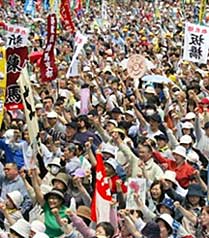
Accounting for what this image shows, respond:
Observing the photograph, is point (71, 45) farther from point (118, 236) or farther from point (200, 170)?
point (118, 236)

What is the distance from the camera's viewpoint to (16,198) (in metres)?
7.52

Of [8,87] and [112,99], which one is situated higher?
[8,87]

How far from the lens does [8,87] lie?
29.9 ft

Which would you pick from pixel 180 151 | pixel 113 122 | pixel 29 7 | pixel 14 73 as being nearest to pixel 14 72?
pixel 14 73

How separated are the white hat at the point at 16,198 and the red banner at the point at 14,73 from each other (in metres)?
1.79

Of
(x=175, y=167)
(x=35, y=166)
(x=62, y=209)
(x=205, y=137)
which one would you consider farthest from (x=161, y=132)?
(x=62, y=209)

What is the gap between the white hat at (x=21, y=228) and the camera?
668 centimetres

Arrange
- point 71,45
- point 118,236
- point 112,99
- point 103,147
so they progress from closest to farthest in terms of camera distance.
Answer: point 118,236 → point 103,147 → point 112,99 → point 71,45

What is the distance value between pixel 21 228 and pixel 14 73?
115 inches

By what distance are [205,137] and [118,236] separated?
9.26ft

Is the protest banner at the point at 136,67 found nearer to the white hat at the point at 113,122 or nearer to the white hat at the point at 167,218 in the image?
the white hat at the point at 113,122

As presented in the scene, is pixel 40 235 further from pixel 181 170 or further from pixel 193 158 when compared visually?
pixel 193 158

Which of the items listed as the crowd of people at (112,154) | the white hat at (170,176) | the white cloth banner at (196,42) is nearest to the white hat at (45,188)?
the crowd of people at (112,154)

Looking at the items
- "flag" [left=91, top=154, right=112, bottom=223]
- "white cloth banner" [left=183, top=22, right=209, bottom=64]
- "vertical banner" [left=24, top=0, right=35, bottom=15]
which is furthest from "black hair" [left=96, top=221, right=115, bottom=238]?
"vertical banner" [left=24, top=0, right=35, bottom=15]
